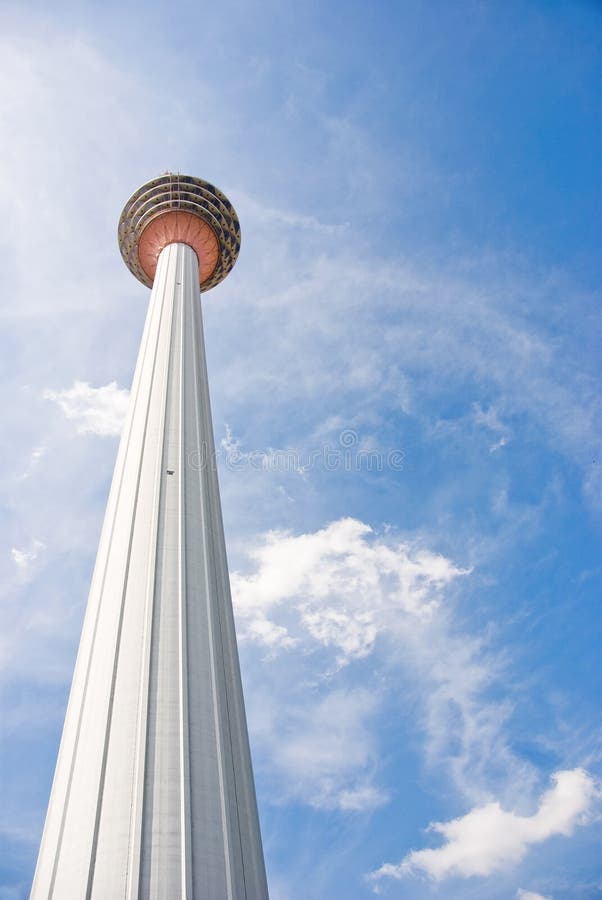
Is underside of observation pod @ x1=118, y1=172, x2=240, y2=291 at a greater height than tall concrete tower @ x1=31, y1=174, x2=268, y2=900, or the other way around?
underside of observation pod @ x1=118, y1=172, x2=240, y2=291

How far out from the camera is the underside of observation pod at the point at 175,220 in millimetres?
38188

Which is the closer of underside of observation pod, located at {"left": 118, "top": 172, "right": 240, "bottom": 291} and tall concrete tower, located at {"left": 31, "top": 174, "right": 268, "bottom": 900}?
tall concrete tower, located at {"left": 31, "top": 174, "right": 268, "bottom": 900}

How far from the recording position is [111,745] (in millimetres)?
15961

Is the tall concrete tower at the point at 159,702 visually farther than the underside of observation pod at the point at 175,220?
No

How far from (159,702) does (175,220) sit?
2859cm

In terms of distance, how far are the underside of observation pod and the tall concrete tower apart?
1325 cm

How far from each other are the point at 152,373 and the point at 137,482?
6.02 meters

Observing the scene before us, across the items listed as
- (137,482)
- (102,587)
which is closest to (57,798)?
(102,587)

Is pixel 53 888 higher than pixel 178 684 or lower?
lower

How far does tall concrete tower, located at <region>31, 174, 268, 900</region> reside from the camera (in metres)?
14.3

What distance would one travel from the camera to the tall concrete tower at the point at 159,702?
47.0 ft

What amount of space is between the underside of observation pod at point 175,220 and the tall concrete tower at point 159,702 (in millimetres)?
13246

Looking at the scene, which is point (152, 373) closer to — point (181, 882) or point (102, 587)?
point (102, 587)

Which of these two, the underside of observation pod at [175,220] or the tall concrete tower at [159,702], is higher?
the underside of observation pod at [175,220]
